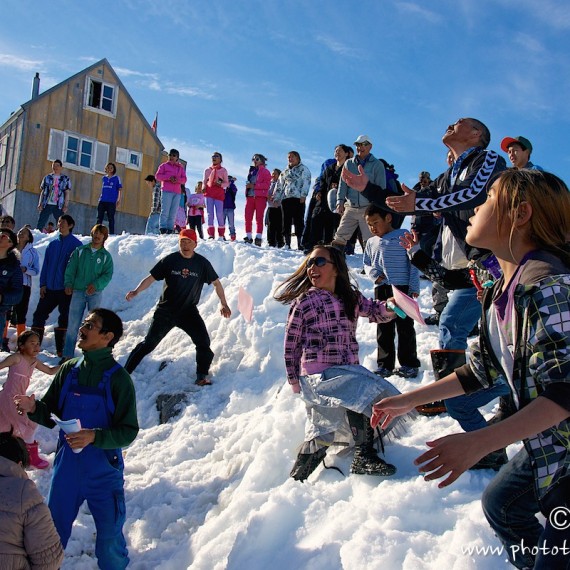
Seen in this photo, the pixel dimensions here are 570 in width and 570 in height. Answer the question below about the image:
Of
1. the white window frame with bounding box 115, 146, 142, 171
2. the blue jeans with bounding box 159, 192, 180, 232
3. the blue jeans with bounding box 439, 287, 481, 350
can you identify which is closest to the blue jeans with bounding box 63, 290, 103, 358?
the blue jeans with bounding box 159, 192, 180, 232

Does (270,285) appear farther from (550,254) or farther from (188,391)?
(550,254)

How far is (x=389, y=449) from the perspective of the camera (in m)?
4.26

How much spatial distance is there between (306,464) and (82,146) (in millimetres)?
23375

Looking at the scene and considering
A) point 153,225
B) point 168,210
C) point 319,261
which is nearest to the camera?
point 319,261

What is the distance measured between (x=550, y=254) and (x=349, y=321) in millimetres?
2525

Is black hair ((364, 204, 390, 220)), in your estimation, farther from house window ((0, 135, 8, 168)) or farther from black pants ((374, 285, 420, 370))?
house window ((0, 135, 8, 168))

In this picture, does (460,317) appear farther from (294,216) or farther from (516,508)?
(294,216)

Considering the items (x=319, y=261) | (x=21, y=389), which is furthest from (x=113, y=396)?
(x=21, y=389)

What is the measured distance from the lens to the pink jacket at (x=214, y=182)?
13.4 m

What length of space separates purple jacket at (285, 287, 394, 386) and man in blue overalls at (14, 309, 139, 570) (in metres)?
1.37

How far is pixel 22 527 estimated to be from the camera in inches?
95.3

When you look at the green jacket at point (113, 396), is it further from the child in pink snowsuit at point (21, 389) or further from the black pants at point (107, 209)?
the black pants at point (107, 209)

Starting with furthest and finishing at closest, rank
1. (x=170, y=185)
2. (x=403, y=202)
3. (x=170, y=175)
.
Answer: (x=170, y=185), (x=170, y=175), (x=403, y=202)

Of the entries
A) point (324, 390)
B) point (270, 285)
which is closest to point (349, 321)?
point (324, 390)
